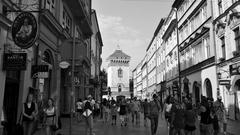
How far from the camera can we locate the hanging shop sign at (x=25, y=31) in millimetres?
9336

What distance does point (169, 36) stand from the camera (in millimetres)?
45375

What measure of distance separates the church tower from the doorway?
90201mm

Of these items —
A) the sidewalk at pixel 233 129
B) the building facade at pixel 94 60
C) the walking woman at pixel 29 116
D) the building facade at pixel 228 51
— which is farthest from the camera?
the building facade at pixel 94 60

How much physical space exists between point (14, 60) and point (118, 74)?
93.2m

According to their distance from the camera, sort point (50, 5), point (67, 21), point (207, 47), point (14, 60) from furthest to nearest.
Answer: point (207, 47)
point (67, 21)
point (50, 5)
point (14, 60)

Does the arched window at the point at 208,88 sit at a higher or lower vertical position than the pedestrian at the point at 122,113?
higher

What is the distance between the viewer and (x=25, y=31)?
9398 millimetres

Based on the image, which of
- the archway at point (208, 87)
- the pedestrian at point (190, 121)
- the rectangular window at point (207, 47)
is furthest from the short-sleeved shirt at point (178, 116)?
the archway at point (208, 87)

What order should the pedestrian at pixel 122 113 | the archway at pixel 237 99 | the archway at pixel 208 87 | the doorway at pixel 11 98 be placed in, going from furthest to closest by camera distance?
the archway at pixel 208 87 → the archway at pixel 237 99 → the pedestrian at pixel 122 113 → the doorway at pixel 11 98

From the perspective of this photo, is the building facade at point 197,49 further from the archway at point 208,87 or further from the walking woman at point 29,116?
the walking woman at point 29,116

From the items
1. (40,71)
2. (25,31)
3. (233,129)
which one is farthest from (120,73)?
(25,31)

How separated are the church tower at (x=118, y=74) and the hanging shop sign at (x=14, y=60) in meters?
92.1

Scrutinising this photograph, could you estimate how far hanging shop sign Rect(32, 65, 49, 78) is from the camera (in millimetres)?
12562

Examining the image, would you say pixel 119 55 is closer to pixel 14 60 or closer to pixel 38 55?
pixel 38 55
